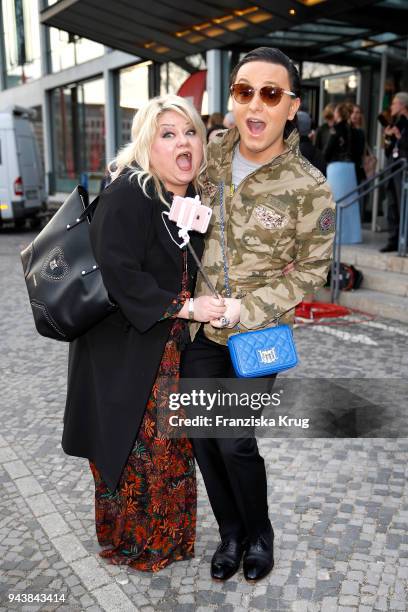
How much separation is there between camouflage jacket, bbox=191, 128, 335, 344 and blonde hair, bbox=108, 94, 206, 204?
252 mm

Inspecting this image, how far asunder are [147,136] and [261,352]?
89 centimetres

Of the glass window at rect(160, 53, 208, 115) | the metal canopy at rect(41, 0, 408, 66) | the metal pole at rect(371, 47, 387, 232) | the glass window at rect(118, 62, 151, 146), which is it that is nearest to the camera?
the metal canopy at rect(41, 0, 408, 66)

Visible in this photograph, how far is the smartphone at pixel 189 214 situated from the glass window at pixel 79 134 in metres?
18.4

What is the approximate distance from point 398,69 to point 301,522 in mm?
10060

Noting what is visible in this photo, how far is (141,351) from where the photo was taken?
2.37m

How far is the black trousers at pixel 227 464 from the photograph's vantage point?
2418mm

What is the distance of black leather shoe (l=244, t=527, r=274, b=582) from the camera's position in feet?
8.36

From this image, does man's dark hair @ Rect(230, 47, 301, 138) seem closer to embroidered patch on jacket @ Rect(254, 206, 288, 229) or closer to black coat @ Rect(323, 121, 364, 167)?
embroidered patch on jacket @ Rect(254, 206, 288, 229)

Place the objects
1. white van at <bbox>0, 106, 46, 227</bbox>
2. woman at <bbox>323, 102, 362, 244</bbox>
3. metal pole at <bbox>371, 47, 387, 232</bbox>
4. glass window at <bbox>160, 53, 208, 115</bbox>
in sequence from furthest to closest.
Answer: white van at <bbox>0, 106, 46, 227</bbox> < glass window at <bbox>160, 53, 208, 115</bbox> < metal pole at <bbox>371, 47, 387, 232</bbox> < woman at <bbox>323, 102, 362, 244</bbox>

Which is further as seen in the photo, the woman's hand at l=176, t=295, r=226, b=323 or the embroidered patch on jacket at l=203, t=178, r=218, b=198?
the embroidered patch on jacket at l=203, t=178, r=218, b=198

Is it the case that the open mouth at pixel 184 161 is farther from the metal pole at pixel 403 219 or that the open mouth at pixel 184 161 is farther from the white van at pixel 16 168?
the white van at pixel 16 168

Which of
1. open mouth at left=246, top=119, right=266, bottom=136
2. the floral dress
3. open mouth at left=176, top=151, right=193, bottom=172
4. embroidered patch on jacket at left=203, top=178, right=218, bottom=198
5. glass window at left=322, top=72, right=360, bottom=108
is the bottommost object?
the floral dress

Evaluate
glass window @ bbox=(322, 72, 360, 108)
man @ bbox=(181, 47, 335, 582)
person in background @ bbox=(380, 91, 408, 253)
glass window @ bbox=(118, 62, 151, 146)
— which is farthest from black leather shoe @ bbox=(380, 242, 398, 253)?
glass window @ bbox=(118, 62, 151, 146)

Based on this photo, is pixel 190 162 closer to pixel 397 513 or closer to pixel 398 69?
pixel 397 513
